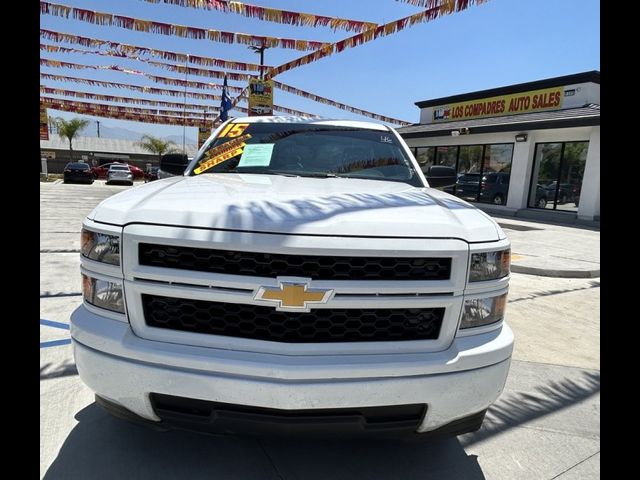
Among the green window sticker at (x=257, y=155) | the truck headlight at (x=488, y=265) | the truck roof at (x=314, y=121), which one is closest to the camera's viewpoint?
the truck headlight at (x=488, y=265)

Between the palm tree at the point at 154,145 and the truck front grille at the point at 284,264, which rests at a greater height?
the palm tree at the point at 154,145

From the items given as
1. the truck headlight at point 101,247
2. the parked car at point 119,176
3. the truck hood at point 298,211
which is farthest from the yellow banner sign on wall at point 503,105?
the parked car at point 119,176

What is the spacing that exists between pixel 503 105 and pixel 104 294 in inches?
847

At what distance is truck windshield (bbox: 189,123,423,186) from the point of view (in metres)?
3.21

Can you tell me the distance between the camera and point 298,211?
1.90m

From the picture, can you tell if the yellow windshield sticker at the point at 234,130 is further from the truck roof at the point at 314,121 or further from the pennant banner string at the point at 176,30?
the pennant banner string at the point at 176,30

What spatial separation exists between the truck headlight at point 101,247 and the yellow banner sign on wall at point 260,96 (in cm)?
1457

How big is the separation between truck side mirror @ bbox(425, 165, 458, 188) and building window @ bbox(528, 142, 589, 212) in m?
14.7

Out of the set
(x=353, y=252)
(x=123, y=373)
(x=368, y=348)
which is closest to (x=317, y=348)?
(x=368, y=348)

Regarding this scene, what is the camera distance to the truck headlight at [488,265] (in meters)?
1.88

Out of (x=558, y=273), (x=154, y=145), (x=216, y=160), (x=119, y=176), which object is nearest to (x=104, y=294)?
(x=216, y=160)

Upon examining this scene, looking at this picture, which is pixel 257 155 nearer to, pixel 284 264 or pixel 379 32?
pixel 284 264

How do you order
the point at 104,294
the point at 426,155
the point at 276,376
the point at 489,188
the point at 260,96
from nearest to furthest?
1. the point at 276,376
2. the point at 104,294
3. the point at 260,96
4. the point at 489,188
5. the point at 426,155

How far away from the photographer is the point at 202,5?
8406mm
